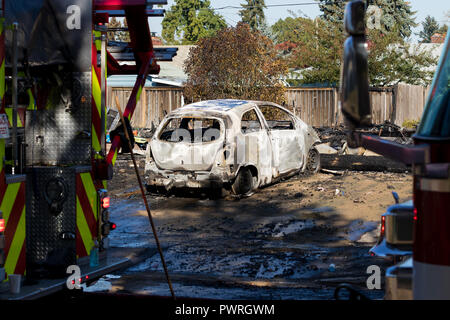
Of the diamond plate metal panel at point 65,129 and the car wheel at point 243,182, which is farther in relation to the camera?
the car wheel at point 243,182

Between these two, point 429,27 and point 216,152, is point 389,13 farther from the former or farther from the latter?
point 216,152

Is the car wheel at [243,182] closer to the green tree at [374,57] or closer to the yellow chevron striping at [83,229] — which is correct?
the yellow chevron striping at [83,229]

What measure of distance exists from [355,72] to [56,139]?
13.2 ft

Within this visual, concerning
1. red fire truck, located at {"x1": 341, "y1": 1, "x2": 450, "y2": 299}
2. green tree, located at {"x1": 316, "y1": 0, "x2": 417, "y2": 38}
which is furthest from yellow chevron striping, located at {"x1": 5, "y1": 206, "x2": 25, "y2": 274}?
green tree, located at {"x1": 316, "y1": 0, "x2": 417, "y2": 38}

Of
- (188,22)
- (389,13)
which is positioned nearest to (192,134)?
(389,13)

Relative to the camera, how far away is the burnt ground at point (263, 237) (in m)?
6.95

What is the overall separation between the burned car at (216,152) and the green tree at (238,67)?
9254 mm

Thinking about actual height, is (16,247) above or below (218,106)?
below

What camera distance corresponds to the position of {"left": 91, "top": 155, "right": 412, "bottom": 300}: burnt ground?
695 centimetres

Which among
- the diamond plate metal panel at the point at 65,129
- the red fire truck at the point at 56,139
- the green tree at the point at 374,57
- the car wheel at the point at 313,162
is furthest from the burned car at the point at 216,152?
the green tree at the point at 374,57

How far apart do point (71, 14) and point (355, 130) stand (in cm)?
361

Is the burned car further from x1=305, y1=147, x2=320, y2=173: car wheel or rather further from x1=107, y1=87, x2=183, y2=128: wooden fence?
x1=107, y1=87, x2=183, y2=128: wooden fence

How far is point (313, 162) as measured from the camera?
598 inches

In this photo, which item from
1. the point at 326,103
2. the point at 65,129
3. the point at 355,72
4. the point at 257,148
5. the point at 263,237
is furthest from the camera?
the point at 326,103
